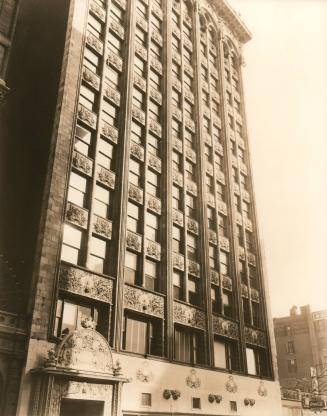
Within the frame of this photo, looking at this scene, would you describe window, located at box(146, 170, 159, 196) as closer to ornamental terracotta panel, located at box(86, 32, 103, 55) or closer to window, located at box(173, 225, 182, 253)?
window, located at box(173, 225, 182, 253)

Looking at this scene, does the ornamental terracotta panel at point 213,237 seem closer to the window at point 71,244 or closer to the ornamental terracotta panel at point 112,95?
the ornamental terracotta panel at point 112,95

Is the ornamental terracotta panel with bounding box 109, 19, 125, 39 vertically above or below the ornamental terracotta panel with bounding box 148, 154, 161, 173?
above

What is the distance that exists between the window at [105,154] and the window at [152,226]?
13.9 feet

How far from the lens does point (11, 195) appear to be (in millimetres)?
23359

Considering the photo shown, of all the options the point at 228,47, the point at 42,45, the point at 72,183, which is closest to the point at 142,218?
the point at 72,183

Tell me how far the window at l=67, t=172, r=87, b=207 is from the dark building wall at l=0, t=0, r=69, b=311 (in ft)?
5.19

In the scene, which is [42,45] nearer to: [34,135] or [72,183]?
[34,135]

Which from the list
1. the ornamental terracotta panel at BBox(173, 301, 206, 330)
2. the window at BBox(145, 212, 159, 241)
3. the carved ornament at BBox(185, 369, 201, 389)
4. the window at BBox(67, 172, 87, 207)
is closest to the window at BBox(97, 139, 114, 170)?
the window at BBox(67, 172, 87, 207)

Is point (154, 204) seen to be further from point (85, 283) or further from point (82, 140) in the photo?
point (85, 283)

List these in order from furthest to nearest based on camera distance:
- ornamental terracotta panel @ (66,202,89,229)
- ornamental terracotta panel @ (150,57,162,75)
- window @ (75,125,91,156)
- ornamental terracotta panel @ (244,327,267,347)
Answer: ornamental terracotta panel @ (150,57,162,75)
ornamental terracotta panel @ (244,327,267,347)
window @ (75,125,91,156)
ornamental terracotta panel @ (66,202,89,229)

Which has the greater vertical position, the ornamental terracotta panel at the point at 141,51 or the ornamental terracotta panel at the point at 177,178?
the ornamental terracotta panel at the point at 141,51

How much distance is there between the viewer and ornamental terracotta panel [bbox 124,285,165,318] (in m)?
23.8

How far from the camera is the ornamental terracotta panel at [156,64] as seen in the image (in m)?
34.1

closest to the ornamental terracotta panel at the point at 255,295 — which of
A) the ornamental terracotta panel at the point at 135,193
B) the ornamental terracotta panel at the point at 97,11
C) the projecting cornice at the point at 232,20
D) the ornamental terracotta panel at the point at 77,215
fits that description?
the ornamental terracotta panel at the point at 135,193
